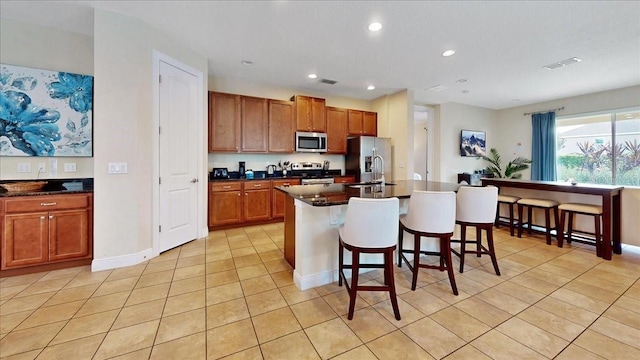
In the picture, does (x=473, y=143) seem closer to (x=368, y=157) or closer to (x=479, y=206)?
(x=368, y=157)

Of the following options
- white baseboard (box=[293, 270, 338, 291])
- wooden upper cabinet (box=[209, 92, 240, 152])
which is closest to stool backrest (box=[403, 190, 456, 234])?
white baseboard (box=[293, 270, 338, 291])

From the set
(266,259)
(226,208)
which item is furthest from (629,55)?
(226,208)

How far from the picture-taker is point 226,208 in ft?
13.9

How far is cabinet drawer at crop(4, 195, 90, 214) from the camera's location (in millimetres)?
2439

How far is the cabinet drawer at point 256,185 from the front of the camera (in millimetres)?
4430

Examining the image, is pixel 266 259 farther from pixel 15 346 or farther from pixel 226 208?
pixel 15 346

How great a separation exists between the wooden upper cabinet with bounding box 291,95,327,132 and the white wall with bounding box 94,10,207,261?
2568 mm

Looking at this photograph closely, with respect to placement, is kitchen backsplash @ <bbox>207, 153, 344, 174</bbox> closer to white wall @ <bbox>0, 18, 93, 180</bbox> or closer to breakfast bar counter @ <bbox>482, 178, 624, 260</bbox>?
white wall @ <bbox>0, 18, 93, 180</bbox>

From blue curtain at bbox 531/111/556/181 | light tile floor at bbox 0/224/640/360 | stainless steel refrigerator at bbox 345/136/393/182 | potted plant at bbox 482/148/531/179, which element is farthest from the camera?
potted plant at bbox 482/148/531/179

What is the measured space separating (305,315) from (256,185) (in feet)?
9.69

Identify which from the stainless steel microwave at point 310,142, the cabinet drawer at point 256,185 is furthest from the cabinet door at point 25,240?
the stainless steel microwave at point 310,142

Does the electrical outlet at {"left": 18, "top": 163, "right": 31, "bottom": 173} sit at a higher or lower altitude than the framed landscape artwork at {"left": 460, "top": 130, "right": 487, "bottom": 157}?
lower

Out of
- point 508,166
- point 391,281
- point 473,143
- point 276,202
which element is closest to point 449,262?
point 391,281

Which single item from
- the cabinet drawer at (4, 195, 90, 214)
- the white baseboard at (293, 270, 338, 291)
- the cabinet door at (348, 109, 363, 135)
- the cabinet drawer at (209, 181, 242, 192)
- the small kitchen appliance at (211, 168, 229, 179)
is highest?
the cabinet door at (348, 109, 363, 135)
